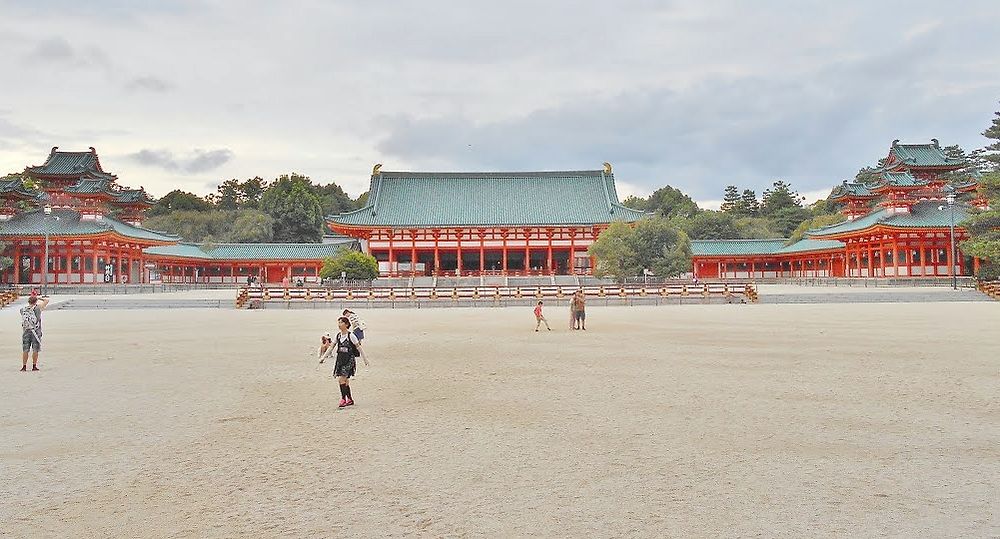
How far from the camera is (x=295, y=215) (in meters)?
75.8

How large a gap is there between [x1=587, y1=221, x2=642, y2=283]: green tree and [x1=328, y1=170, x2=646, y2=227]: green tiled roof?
406 inches

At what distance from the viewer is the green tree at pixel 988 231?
109 ft

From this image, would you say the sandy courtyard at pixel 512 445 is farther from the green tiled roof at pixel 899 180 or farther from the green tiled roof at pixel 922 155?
the green tiled roof at pixel 922 155

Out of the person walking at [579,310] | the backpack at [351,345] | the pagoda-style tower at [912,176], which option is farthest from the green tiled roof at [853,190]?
the backpack at [351,345]

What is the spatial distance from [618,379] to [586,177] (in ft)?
156

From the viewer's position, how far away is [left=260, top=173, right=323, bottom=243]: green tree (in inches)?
2980

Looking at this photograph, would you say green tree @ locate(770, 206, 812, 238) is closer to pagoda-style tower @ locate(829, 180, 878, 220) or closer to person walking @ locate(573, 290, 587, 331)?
pagoda-style tower @ locate(829, 180, 878, 220)

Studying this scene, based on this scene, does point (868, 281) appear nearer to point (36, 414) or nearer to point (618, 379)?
point (618, 379)

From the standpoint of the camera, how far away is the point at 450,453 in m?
5.97

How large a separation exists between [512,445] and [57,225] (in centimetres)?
4962

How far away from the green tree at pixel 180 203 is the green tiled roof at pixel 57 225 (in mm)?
47680

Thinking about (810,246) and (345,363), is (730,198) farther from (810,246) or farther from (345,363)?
(345,363)

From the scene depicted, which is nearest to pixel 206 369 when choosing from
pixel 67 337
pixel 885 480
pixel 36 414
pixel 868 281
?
pixel 36 414

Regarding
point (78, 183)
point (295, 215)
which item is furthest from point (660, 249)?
point (295, 215)
